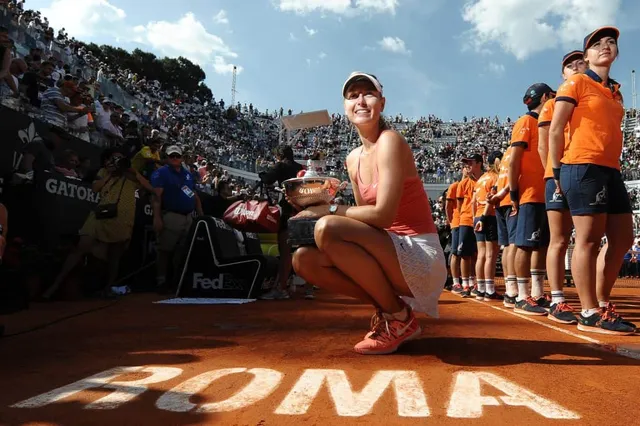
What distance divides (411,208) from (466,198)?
15.9 ft

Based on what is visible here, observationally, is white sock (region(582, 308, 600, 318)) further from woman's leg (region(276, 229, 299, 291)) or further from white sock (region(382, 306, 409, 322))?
woman's leg (region(276, 229, 299, 291))

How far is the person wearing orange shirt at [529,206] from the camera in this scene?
181 inches

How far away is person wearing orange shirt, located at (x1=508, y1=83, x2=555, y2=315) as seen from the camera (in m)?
4.59

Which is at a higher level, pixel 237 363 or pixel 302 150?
pixel 302 150

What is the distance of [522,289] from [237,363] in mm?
3283

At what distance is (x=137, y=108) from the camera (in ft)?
64.8

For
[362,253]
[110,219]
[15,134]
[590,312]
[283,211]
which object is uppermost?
[15,134]

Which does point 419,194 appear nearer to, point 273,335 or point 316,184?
point 316,184

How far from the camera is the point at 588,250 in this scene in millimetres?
3467

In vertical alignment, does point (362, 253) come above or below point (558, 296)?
above

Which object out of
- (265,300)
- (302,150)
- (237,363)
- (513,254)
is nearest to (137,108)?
(265,300)

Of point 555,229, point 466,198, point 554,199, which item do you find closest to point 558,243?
point 555,229

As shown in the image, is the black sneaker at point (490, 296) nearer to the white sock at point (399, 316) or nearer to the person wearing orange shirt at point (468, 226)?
the person wearing orange shirt at point (468, 226)

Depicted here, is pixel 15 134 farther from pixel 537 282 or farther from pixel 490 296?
pixel 490 296
